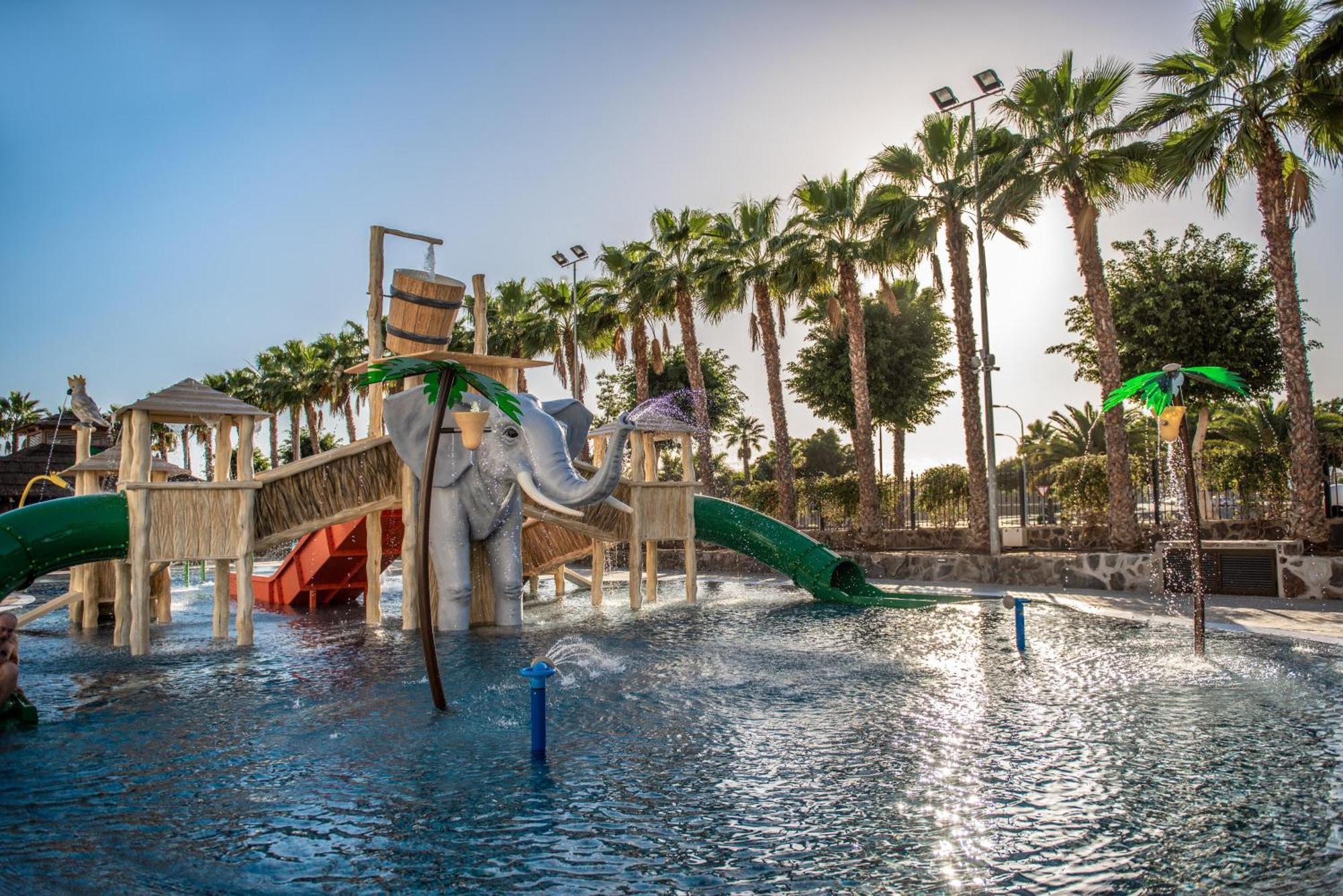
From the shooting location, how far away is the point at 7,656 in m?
7.07

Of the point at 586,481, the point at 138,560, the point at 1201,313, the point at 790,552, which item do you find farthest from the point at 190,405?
the point at 1201,313

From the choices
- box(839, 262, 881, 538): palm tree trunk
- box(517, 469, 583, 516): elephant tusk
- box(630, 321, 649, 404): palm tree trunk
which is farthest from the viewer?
box(630, 321, 649, 404): palm tree trunk

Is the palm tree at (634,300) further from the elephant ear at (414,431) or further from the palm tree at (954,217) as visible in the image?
the elephant ear at (414,431)

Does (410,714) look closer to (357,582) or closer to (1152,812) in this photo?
(1152,812)

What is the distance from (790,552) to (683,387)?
2836cm

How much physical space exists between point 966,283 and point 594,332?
1408cm

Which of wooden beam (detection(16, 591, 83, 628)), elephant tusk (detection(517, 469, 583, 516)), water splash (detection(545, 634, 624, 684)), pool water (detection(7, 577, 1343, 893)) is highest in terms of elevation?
elephant tusk (detection(517, 469, 583, 516))

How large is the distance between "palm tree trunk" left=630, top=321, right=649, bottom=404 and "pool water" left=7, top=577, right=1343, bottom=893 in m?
21.7

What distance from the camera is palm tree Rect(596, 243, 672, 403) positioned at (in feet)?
97.6

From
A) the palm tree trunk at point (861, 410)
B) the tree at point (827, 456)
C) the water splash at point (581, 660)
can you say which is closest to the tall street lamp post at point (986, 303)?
the palm tree trunk at point (861, 410)

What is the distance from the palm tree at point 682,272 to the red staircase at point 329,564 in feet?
40.9

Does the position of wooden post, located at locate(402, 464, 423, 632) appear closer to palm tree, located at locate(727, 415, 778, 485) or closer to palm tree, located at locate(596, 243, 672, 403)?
palm tree, located at locate(596, 243, 672, 403)

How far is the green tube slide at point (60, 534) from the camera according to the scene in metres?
11.2

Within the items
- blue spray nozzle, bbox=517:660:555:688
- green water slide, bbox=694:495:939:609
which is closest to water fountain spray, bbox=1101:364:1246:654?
green water slide, bbox=694:495:939:609
